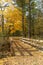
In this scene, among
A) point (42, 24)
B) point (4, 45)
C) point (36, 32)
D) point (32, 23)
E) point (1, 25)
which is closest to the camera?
point (4, 45)

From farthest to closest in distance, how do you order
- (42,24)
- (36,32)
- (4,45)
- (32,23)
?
1. (32,23)
2. (36,32)
3. (42,24)
4. (4,45)

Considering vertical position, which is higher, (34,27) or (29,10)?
(29,10)

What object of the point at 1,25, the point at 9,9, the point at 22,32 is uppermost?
the point at 9,9

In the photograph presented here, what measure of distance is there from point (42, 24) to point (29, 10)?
139 inches

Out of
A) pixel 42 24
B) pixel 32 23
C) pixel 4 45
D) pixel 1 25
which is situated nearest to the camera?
pixel 4 45

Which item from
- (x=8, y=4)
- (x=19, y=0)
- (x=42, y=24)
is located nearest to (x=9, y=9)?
(x=8, y=4)

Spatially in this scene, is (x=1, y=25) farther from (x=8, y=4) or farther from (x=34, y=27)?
(x=34, y=27)

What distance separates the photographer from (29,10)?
23.6 meters

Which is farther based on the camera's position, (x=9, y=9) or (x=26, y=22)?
(x=26, y=22)

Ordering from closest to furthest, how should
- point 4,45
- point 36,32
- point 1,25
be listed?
point 4,45 → point 1,25 → point 36,32

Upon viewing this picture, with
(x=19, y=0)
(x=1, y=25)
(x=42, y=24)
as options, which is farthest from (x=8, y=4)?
(x=19, y=0)

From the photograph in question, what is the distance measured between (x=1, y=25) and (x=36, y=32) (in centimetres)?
748

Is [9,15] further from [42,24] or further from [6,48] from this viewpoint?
[6,48]

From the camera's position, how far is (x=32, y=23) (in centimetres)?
2488
